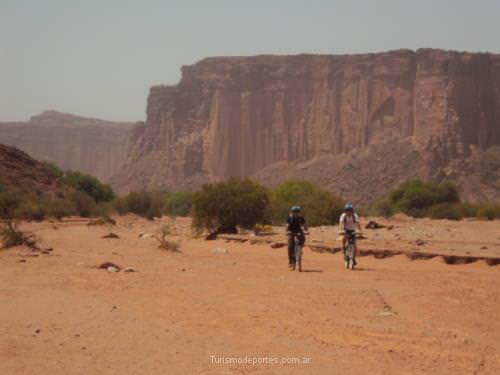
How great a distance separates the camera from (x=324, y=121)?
98.9 meters

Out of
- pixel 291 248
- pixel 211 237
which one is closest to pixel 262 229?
pixel 211 237

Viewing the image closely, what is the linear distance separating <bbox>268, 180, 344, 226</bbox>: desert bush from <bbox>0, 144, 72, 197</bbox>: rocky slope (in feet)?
42.8

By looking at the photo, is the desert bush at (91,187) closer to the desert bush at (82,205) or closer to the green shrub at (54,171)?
the green shrub at (54,171)

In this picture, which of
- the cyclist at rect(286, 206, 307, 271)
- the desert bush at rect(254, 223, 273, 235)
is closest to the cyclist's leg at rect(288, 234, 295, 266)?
the cyclist at rect(286, 206, 307, 271)

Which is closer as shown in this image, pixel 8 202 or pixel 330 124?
pixel 8 202

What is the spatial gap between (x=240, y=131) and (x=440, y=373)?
99638mm

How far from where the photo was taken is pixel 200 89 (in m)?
110

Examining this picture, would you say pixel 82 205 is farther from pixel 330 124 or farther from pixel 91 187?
pixel 330 124

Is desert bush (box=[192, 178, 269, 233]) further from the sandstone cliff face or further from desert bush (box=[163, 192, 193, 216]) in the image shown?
the sandstone cliff face

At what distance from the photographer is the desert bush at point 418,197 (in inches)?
2149

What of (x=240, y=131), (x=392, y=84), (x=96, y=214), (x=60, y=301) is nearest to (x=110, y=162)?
(x=240, y=131)

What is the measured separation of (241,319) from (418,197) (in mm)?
47928

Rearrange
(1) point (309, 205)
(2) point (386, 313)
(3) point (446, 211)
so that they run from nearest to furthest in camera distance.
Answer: (2) point (386, 313)
(1) point (309, 205)
(3) point (446, 211)

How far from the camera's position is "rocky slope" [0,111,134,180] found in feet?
487
